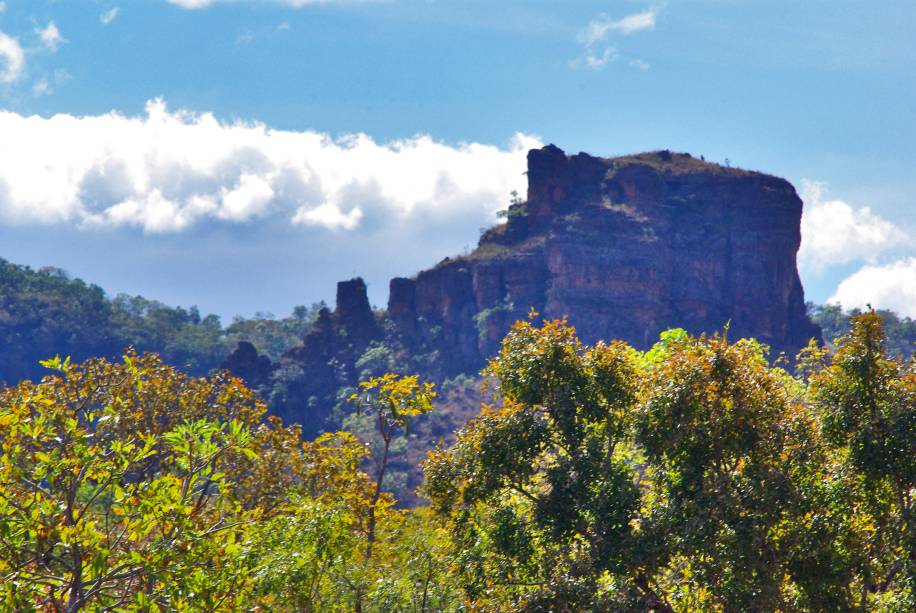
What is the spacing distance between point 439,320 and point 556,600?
107029 millimetres

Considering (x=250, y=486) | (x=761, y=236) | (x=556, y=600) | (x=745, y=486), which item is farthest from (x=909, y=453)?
(x=761, y=236)

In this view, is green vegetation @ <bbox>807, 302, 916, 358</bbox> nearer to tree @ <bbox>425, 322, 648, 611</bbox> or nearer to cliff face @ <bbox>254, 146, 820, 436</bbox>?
cliff face @ <bbox>254, 146, 820, 436</bbox>

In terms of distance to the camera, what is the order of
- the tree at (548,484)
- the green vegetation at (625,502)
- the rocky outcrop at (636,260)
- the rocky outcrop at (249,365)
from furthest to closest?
the rocky outcrop at (249,365), the rocky outcrop at (636,260), the tree at (548,484), the green vegetation at (625,502)

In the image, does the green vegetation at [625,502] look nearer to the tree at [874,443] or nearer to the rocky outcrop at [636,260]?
the tree at [874,443]

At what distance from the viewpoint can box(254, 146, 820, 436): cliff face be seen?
10969cm

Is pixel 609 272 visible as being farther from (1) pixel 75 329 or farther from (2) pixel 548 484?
(2) pixel 548 484

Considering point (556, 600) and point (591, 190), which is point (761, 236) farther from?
point (556, 600)

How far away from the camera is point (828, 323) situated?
137375mm

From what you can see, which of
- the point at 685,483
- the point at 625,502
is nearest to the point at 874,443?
the point at 685,483

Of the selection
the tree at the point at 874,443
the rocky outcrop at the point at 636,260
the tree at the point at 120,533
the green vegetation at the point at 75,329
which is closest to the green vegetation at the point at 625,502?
the tree at the point at 874,443

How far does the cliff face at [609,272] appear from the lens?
360 feet

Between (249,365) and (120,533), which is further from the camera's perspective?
(249,365)

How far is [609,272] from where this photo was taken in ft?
364

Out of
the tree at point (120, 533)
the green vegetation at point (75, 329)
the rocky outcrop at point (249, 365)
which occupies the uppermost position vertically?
the green vegetation at point (75, 329)
